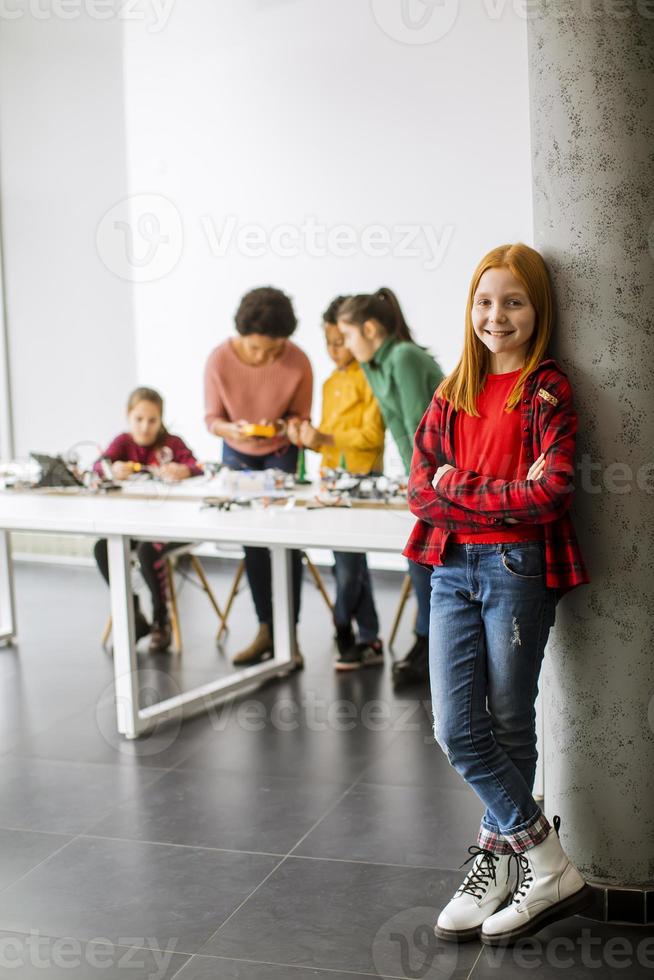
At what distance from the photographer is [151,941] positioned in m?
2.46

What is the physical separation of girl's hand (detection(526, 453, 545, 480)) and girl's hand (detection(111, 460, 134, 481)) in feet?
8.49

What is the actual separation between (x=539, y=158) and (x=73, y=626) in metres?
3.67

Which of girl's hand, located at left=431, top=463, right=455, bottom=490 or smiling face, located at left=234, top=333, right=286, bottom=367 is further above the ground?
smiling face, located at left=234, top=333, right=286, bottom=367

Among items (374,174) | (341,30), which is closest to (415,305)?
(374,174)

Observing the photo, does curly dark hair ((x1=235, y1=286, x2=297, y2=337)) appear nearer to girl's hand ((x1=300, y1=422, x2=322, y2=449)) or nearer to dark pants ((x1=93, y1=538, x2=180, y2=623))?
girl's hand ((x1=300, y1=422, x2=322, y2=449))

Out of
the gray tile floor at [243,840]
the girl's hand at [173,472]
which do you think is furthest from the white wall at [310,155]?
the gray tile floor at [243,840]

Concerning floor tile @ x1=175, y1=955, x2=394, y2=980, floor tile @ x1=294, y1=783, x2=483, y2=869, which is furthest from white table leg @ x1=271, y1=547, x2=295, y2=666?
floor tile @ x1=175, y1=955, x2=394, y2=980

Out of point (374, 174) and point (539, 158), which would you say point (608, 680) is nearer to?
point (539, 158)

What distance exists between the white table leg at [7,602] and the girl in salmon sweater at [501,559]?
3074 mm

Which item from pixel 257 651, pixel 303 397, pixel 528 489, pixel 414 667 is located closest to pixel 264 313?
pixel 303 397

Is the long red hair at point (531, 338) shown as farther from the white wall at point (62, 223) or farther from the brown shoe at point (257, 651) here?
the white wall at point (62, 223)

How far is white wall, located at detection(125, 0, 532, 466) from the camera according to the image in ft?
18.7

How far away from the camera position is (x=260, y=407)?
4.60m

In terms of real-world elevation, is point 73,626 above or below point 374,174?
below
